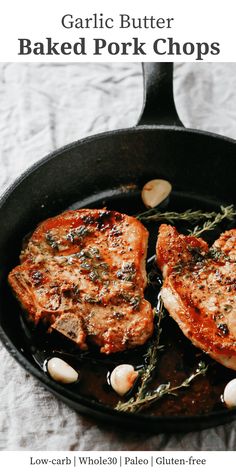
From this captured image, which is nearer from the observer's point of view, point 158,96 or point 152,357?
point 152,357

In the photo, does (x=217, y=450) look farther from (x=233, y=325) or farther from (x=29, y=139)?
(x=29, y=139)

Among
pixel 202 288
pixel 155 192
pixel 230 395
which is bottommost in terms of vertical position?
pixel 230 395

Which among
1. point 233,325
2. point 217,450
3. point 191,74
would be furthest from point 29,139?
point 217,450

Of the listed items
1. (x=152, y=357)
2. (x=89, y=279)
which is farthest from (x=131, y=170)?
(x=152, y=357)

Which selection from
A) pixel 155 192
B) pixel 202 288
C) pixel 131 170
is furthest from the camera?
pixel 131 170

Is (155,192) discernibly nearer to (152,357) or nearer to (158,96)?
(158,96)

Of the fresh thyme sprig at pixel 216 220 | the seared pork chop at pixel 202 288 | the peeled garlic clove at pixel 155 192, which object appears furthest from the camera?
the peeled garlic clove at pixel 155 192

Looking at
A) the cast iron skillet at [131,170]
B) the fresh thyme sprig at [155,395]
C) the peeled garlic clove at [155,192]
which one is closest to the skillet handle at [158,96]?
the cast iron skillet at [131,170]
